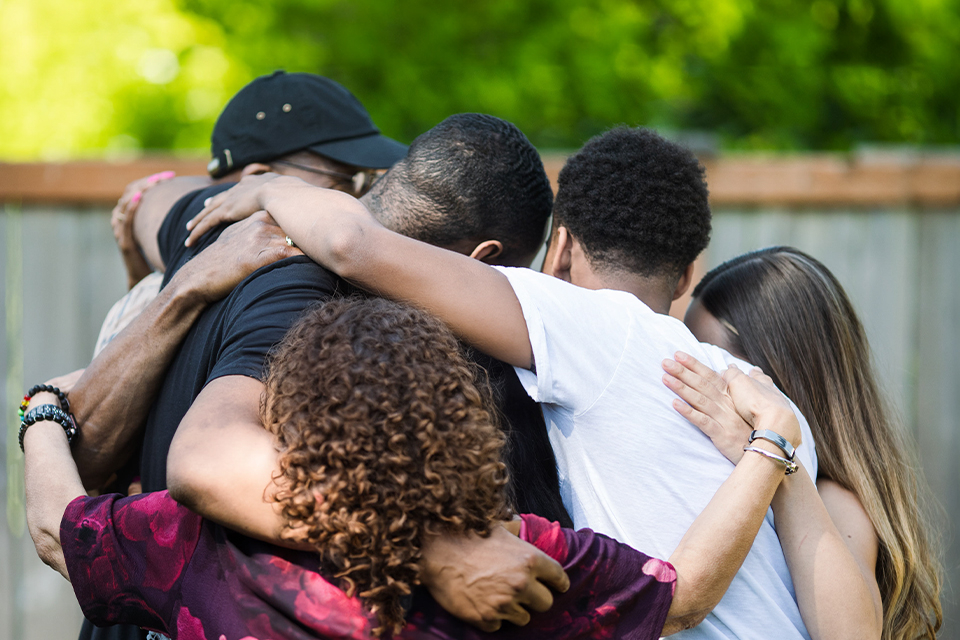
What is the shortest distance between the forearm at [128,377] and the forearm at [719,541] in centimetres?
130

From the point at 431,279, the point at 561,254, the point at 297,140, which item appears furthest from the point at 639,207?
the point at 297,140

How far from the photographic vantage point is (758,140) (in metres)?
6.64

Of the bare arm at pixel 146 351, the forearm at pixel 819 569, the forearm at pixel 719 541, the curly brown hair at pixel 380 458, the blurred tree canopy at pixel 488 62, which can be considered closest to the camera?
the curly brown hair at pixel 380 458

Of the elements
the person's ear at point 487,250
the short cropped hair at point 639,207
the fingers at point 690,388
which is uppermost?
the short cropped hair at point 639,207

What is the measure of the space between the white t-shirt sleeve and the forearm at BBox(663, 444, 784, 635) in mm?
351

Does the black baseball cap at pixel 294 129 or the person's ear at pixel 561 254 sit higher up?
the black baseball cap at pixel 294 129

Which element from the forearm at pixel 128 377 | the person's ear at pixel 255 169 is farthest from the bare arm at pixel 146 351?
the person's ear at pixel 255 169

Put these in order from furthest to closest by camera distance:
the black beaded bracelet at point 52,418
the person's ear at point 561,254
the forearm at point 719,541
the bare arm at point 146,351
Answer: the person's ear at point 561,254
the black beaded bracelet at point 52,418
the bare arm at point 146,351
the forearm at point 719,541

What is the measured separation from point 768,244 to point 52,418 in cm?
362

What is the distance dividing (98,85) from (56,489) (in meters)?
4.91

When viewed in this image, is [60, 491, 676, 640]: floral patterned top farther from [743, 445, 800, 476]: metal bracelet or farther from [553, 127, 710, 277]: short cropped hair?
[553, 127, 710, 277]: short cropped hair

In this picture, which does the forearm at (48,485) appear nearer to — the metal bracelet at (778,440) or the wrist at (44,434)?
the wrist at (44,434)

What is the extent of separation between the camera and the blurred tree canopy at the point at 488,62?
5762 millimetres

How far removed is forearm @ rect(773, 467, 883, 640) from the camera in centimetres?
184
